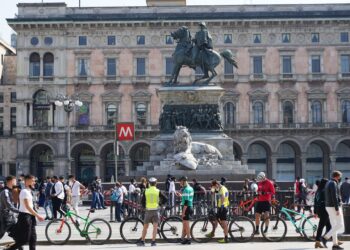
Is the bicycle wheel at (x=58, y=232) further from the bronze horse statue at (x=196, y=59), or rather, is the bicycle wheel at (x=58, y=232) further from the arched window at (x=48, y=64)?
the arched window at (x=48, y=64)

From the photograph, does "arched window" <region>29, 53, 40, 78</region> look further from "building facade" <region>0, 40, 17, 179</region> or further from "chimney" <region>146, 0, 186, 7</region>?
"chimney" <region>146, 0, 186, 7</region>

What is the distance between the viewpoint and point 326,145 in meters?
72.4

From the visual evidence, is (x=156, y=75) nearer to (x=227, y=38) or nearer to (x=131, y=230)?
(x=227, y=38)

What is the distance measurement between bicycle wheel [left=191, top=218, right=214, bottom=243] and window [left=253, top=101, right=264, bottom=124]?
171 feet

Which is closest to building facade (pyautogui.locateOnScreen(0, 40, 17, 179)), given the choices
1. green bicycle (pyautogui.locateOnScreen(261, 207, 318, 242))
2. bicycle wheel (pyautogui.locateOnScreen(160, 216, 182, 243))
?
bicycle wheel (pyautogui.locateOnScreen(160, 216, 182, 243))

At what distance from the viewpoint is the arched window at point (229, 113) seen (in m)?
72.7

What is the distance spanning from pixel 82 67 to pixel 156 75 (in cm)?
777

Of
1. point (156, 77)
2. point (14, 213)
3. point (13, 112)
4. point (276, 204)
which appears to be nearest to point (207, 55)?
point (276, 204)

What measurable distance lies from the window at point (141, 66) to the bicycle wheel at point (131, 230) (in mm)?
54060

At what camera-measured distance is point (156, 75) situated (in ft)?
242

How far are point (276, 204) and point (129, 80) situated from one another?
50894 mm

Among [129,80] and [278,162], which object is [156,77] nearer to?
[129,80]

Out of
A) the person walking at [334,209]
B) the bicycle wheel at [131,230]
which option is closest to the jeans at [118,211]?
the bicycle wheel at [131,230]

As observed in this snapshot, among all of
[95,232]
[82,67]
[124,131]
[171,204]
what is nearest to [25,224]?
[95,232]
